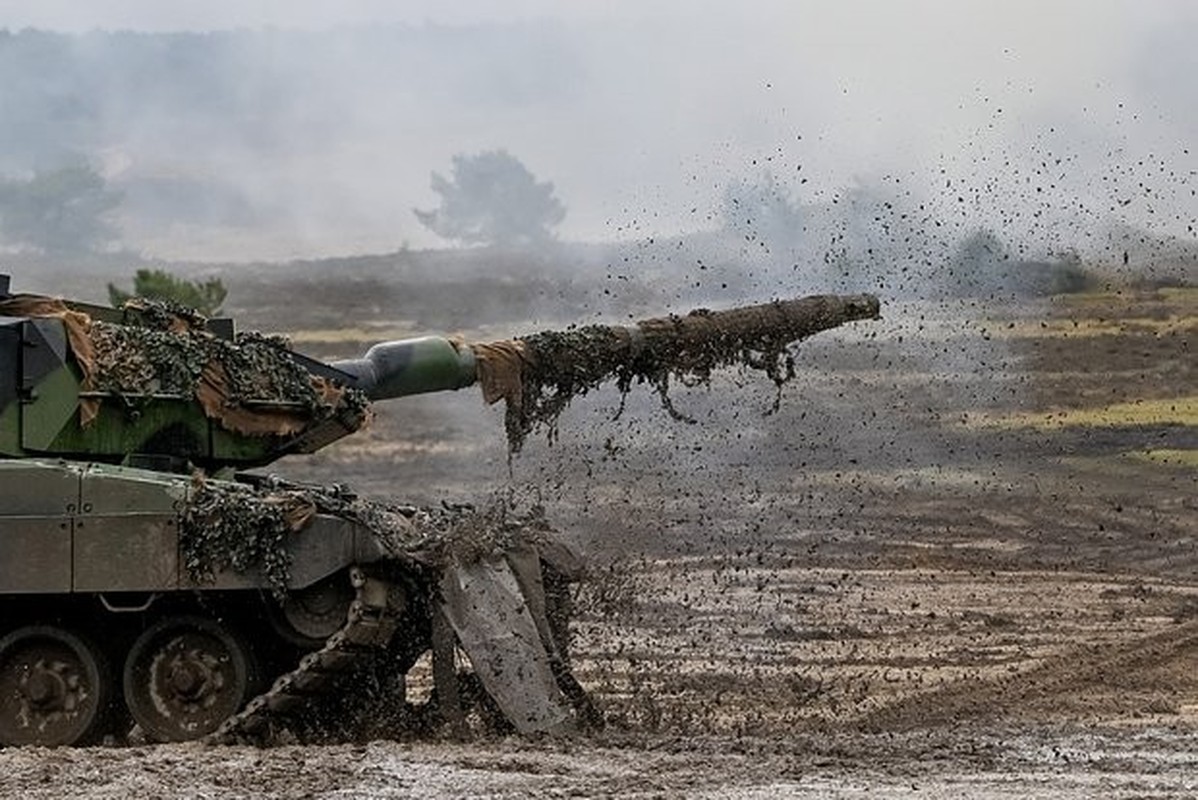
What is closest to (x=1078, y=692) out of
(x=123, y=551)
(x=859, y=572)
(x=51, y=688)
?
(x=123, y=551)

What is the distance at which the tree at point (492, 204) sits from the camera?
58.8m

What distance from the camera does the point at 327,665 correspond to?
51.5 ft

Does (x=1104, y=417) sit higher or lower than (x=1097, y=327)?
lower

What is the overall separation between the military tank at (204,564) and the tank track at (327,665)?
0.01m

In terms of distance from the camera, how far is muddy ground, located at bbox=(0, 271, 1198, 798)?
14289 millimetres

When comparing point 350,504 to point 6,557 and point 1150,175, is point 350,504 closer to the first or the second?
point 6,557

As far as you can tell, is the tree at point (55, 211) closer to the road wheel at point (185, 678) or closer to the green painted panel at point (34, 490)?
the road wheel at point (185, 678)

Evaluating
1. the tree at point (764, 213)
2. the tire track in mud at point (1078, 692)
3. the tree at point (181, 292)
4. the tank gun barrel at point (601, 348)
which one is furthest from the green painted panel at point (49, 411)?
the tree at point (181, 292)

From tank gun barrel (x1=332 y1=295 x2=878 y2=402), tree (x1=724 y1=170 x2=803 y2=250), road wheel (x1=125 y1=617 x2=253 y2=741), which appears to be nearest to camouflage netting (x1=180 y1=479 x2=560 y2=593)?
road wheel (x1=125 y1=617 x2=253 y2=741)

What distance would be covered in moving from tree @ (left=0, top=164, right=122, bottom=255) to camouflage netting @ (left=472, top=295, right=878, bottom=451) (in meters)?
48.9

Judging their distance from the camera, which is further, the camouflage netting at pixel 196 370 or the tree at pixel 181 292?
the tree at pixel 181 292

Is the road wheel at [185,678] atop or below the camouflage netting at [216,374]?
below

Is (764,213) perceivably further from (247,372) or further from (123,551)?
(123,551)

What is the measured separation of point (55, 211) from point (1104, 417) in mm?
41789
